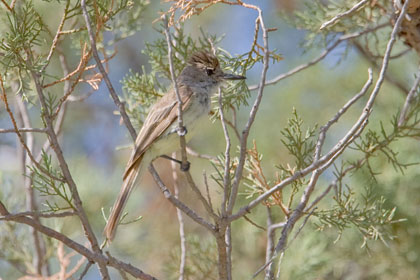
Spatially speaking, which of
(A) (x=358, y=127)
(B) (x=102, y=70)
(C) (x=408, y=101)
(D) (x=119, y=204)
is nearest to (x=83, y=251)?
(B) (x=102, y=70)

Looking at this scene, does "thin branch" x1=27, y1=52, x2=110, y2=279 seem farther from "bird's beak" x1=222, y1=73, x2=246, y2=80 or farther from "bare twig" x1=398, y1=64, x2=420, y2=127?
"bare twig" x1=398, y1=64, x2=420, y2=127

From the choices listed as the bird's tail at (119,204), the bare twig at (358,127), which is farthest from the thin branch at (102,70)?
the bare twig at (358,127)

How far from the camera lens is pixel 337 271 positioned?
404cm

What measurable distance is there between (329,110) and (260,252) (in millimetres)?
1337

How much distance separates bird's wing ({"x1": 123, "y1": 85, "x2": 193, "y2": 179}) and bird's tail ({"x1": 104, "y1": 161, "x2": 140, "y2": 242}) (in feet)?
0.12

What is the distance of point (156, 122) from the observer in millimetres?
3420

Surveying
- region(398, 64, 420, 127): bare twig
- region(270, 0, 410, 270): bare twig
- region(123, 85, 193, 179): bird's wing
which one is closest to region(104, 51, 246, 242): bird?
region(123, 85, 193, 179): bird's wing

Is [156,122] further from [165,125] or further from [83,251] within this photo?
[83,251]

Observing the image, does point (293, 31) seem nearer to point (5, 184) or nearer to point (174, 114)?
point (174, 114)

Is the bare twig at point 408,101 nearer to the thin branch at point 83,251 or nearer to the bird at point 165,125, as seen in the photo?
the bird at point 165,125

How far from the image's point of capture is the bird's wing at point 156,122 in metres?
3.37

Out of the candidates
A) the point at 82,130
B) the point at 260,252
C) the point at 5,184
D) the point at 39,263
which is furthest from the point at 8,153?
the point at 260,252

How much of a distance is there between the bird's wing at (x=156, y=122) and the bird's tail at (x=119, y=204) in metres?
0.04

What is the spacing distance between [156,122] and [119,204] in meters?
0.50
